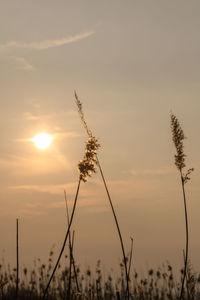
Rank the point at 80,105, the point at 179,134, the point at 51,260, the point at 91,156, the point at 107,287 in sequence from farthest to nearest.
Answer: the point at 107,287 < the point at 51,260 < the point at 179,134 < the point at 80,105 < the point at 91,156

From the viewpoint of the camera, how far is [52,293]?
41.5 ft

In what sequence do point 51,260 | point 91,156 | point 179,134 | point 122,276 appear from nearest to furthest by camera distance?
point 91,156 → point 179,134 → point 122,276 → point 51,260

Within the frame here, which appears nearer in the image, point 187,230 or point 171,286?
point 187,230

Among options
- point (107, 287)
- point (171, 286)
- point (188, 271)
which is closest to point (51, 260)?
point (107, 287)

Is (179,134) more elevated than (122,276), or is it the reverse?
(179,134)

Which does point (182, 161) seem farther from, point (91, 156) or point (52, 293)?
point (52, 293)

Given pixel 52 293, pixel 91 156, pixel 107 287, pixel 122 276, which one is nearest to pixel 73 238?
pixel 91 156

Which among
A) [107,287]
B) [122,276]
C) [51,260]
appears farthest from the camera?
[107,287]

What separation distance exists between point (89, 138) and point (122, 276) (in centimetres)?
796

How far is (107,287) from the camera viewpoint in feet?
39.2

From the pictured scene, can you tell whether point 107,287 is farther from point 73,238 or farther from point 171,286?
point 73,238

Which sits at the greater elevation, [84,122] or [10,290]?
[84,122]

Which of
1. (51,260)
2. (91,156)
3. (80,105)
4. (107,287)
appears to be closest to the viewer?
(91,156)

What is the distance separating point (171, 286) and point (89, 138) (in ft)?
28.3
